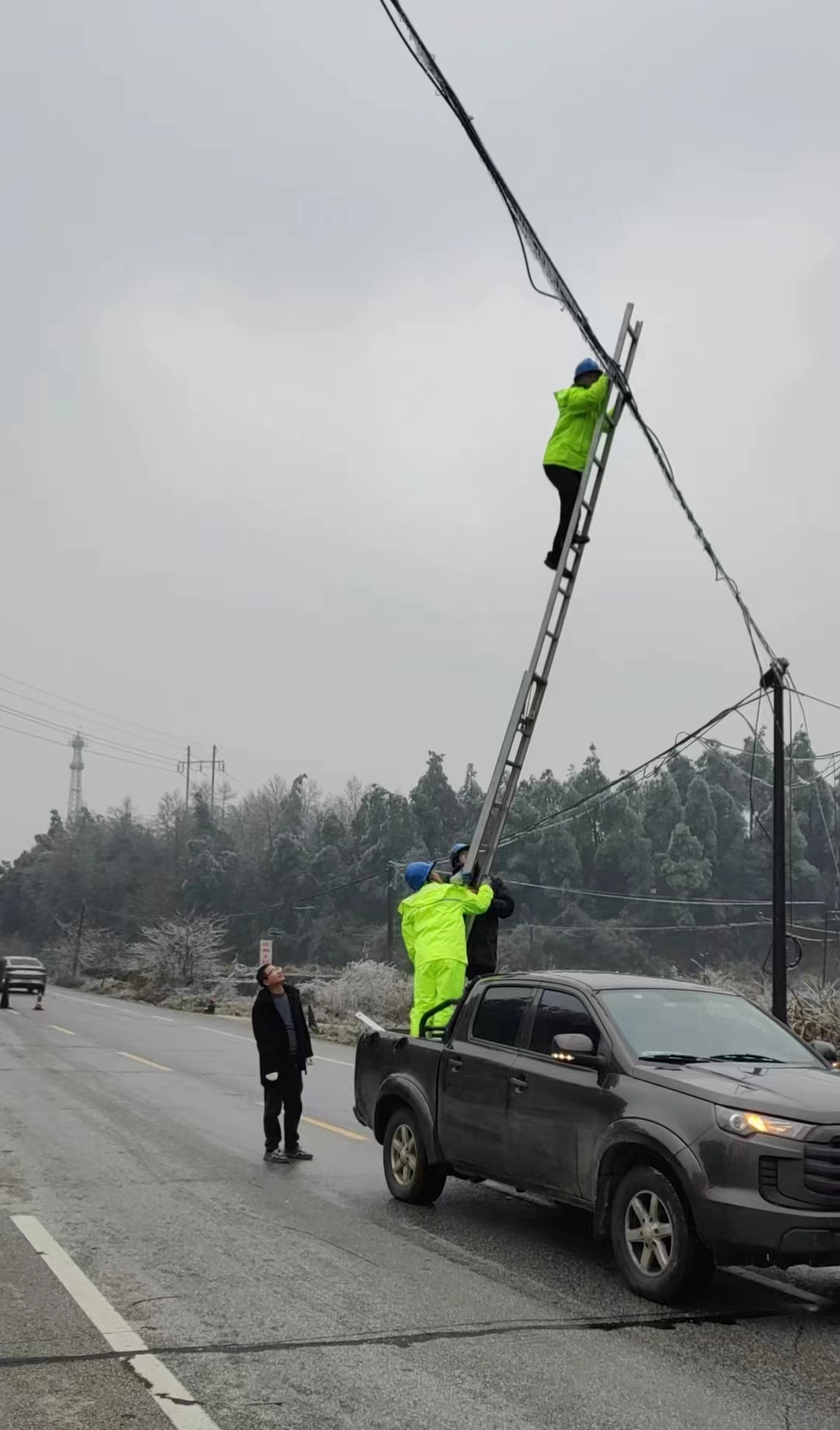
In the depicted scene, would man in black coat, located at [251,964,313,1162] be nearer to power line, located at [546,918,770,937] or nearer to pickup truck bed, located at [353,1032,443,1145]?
pickup truck bed, located at [353,1032,443,1145]

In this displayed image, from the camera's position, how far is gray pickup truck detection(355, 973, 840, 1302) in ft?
19.0

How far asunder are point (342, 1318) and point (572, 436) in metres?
6.59

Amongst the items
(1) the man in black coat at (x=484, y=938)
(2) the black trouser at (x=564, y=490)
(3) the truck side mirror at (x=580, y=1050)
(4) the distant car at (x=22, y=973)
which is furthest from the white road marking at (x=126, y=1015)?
(3) the truck side mirror at (x=580, y=1050)

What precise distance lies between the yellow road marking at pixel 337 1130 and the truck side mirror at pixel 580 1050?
5.28 meters

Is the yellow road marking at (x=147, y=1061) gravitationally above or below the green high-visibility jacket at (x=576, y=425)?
below

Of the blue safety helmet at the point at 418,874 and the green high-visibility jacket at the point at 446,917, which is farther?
the blue safety helmet at the point at 418,874

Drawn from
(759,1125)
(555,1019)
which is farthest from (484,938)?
(759,1125)

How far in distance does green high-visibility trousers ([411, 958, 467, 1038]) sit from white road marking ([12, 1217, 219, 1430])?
9.25 ft

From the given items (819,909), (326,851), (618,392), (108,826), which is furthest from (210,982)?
(108,826)

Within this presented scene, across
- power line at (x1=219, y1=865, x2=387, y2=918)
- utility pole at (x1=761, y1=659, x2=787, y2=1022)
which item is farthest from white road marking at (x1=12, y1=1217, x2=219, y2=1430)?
power line at (x1=219, y1=865, x2=387, y2=918)

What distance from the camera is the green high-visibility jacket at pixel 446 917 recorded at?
29.5 ft

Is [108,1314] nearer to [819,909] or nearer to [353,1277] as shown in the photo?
[353,1277]

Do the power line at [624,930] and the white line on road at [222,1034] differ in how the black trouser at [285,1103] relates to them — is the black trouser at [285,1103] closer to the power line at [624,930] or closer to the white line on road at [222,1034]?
the white line on road at [222,1034]

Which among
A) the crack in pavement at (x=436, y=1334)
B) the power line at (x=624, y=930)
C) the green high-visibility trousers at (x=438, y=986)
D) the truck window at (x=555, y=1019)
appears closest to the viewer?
the crack in pavement at (x=436, y=1334)
